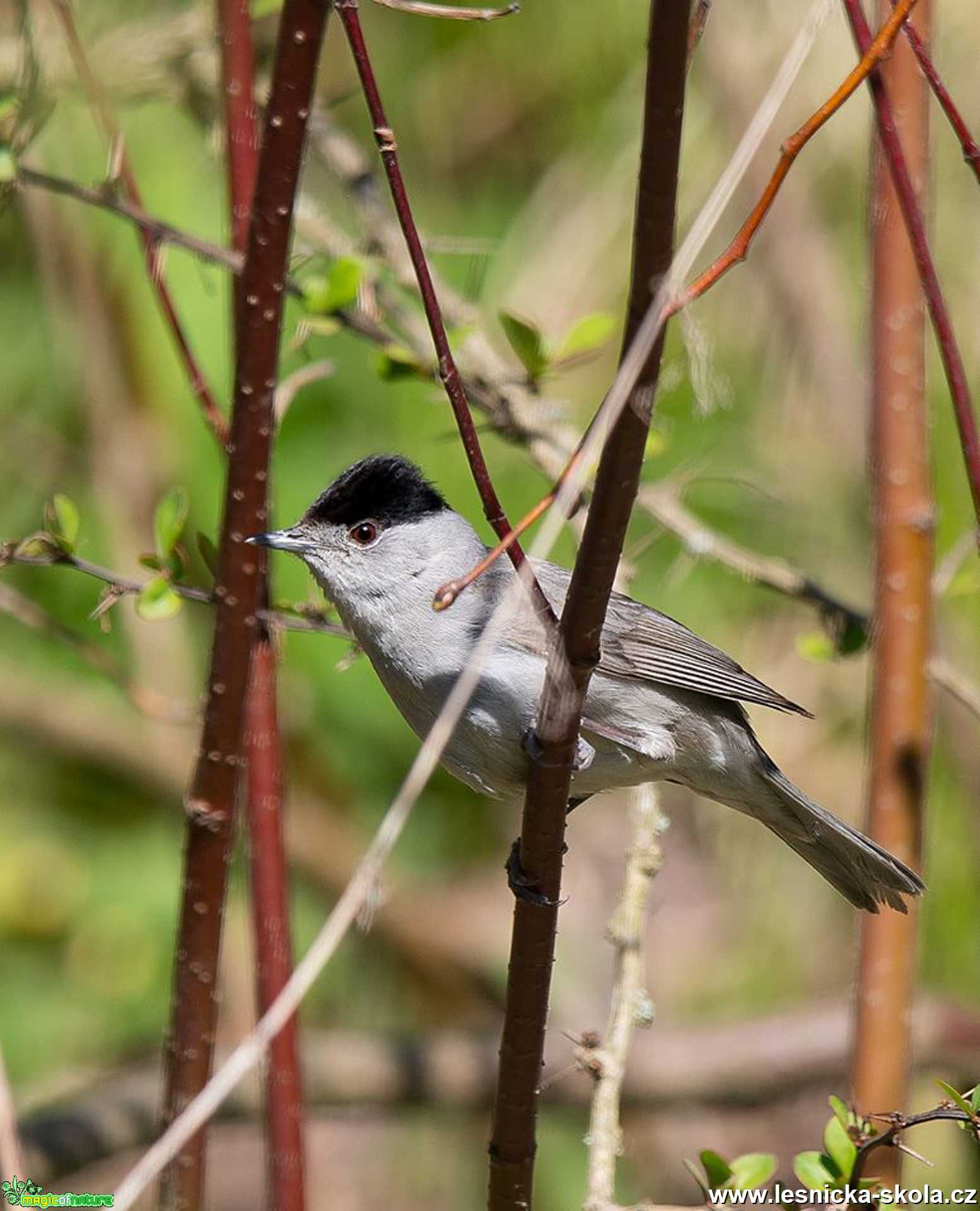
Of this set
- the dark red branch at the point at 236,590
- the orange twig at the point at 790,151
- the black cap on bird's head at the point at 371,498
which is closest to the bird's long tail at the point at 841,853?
the black cap on bird's head at the point at 371,498

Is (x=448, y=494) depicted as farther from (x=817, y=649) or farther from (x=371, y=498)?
(x=817, y=649)

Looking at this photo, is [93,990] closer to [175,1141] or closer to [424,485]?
[424,485]

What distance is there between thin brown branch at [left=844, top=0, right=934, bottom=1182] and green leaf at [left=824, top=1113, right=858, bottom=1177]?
74cm

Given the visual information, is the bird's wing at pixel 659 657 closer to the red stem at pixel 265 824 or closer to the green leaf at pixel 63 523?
the red stem at pixel 265 824

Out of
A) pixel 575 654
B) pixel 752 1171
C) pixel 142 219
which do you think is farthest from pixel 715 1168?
pixel 142 219

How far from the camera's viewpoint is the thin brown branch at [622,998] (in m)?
2.30

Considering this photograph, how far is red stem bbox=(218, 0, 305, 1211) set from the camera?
227cm

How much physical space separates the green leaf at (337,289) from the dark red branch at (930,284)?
3.10 ft

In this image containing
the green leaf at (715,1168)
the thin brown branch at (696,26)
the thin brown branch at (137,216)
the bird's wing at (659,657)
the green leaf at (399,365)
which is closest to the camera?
the thin brown branch at (696,26)

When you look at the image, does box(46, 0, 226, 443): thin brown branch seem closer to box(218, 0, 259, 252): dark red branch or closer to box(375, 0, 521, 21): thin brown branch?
box(218, 0, 259, 252): dark red branch

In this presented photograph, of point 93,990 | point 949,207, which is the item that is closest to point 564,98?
point 949,207

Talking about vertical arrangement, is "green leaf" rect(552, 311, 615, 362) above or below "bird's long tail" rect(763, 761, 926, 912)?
above

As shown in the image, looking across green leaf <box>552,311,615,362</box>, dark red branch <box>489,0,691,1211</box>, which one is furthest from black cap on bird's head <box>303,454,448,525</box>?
dark red branch <box>489,0,691,1211</box>

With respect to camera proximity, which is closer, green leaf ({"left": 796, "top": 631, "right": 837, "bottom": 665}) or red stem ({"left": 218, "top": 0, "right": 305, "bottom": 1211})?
red stem ({"left": 218, "top": 0, "right": 305, "bottom": 1211})
